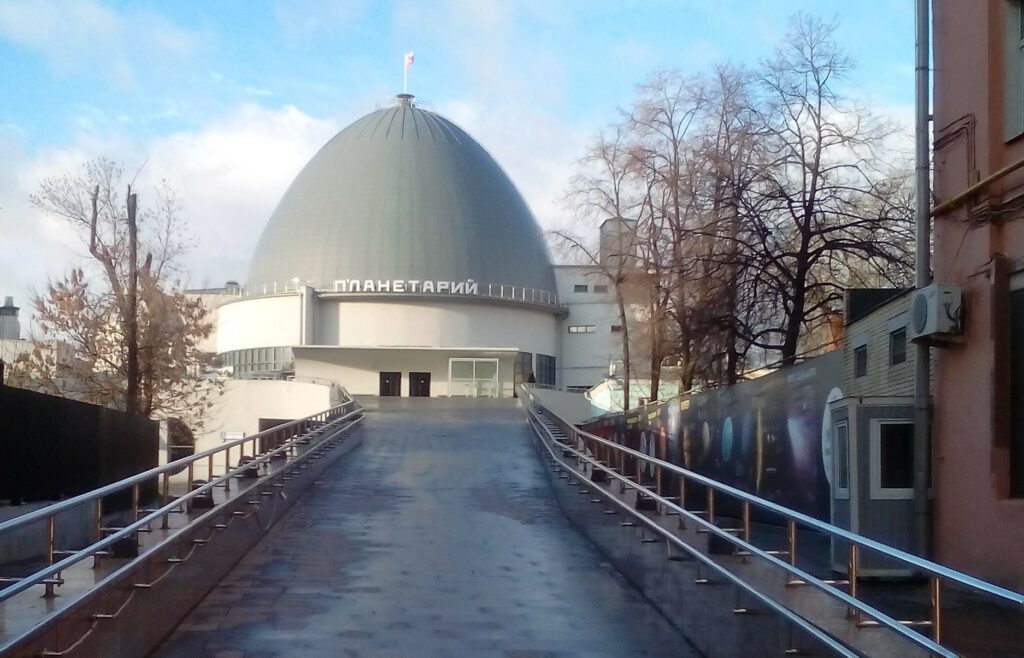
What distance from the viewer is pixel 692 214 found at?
26719 millimetres

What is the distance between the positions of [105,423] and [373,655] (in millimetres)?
13368

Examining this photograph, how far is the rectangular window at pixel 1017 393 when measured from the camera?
10.7 m

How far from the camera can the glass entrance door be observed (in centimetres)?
6506

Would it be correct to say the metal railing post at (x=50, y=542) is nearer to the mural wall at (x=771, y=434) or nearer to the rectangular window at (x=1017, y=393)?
the mural wall at (x=771, y=434)

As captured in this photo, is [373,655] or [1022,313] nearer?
[373,655]

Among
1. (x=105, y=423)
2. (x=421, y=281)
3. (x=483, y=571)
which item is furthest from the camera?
(x=421, y=281)

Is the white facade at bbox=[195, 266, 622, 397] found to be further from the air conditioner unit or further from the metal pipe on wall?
the air conditioner unit

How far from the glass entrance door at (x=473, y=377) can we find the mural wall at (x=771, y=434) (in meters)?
42.4

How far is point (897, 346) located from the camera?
13664 millimetres

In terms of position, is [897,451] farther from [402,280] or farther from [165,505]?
[402,280]

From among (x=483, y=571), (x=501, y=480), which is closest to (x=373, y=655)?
(x=483, y=571)

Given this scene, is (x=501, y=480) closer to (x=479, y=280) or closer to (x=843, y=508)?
(x=843, y=508)

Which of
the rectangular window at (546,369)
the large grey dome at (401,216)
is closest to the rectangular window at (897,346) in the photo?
the large grey dome at (401,216)

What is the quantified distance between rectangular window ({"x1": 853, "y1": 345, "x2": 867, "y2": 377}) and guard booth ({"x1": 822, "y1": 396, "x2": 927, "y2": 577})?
3.12 m
